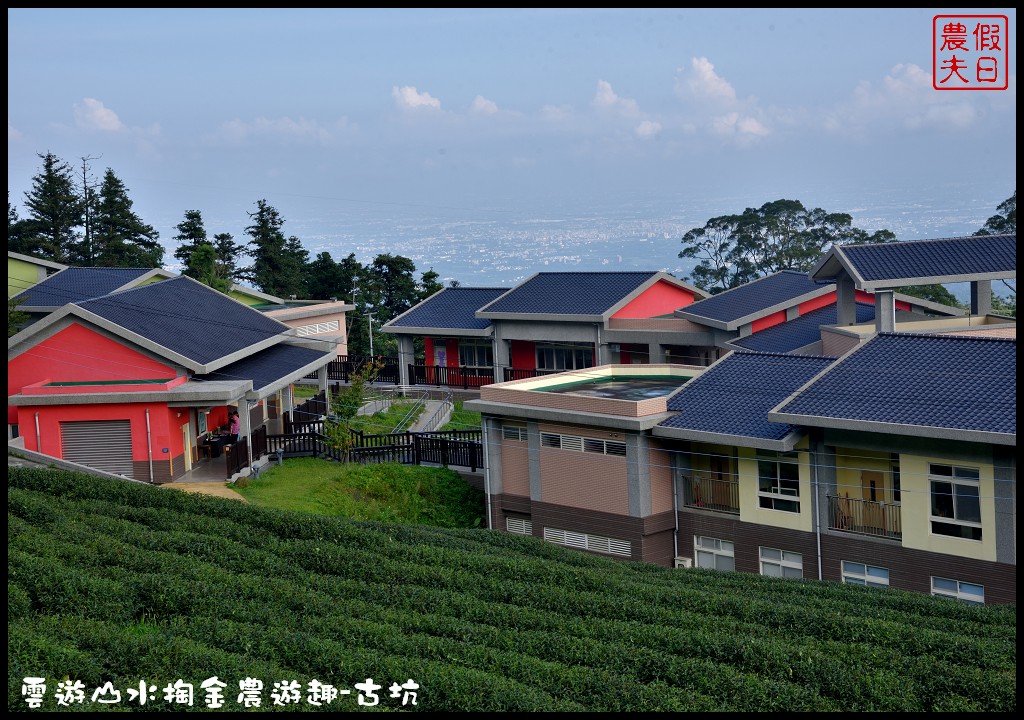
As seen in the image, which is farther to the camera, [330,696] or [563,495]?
[563,495]

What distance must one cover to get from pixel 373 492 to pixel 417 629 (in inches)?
502

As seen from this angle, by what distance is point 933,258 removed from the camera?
25859 mm

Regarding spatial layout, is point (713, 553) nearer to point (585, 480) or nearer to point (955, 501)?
point (585, 480)

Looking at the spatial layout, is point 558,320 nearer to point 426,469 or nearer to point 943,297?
point 426,469

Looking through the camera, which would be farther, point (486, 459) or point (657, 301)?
point (657, 301)

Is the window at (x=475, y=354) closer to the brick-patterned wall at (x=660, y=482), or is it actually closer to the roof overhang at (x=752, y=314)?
the roof overhang at (x=752, y=314)

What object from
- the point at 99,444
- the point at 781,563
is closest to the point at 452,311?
the point at 99,444

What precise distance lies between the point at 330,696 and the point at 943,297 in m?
46.3

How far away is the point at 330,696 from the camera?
10.3 meters

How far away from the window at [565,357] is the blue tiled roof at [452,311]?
222 cm

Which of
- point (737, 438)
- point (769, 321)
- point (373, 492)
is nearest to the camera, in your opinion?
point (737, 438)

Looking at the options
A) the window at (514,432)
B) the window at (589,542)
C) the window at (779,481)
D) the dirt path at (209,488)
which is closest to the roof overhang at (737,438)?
the window at (779,481)

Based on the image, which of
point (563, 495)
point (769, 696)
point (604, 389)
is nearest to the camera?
point (769, 696)

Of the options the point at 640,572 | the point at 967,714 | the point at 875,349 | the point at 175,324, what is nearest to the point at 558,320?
the point at 175,324
